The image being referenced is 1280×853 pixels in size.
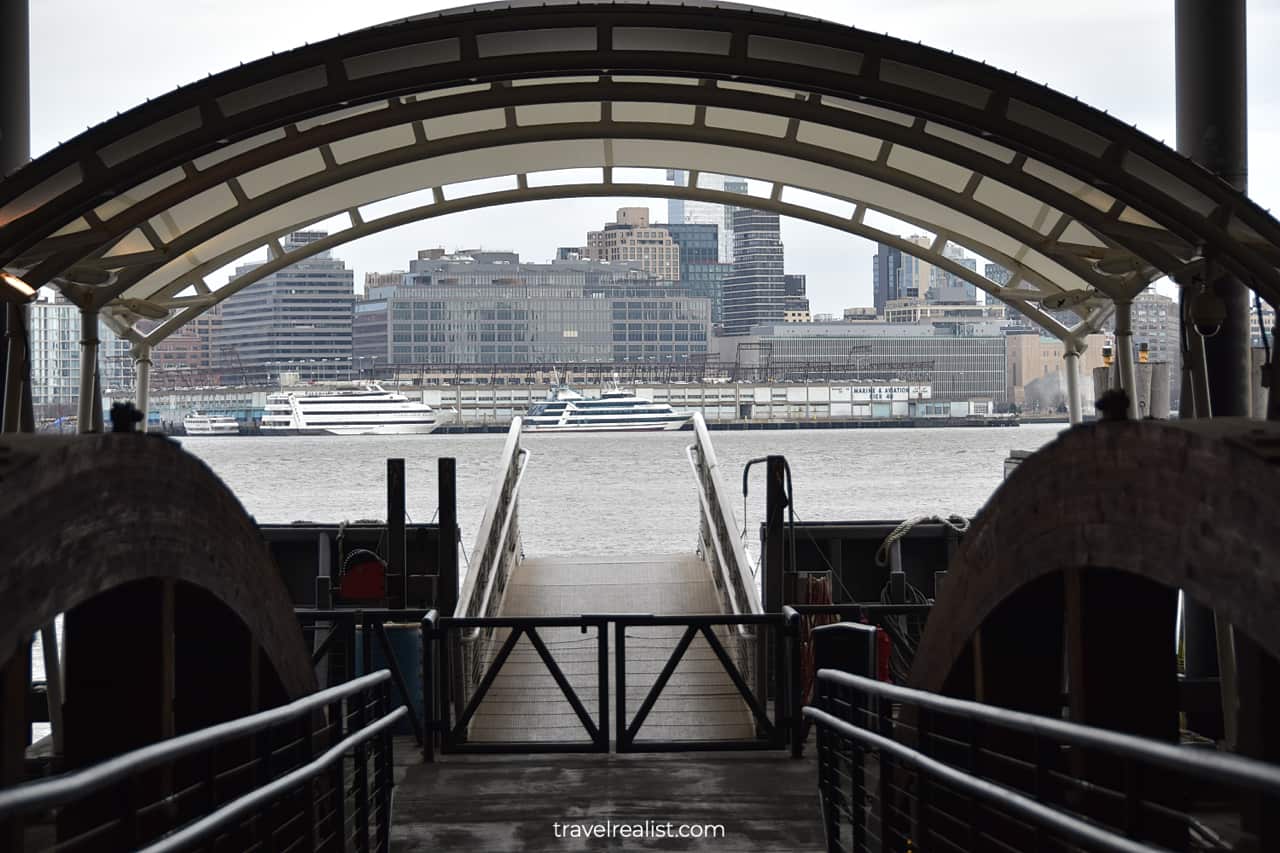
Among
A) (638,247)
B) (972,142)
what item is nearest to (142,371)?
(972,142)

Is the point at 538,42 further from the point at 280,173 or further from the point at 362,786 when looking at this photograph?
the point at 362,786

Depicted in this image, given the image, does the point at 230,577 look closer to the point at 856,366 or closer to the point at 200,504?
the point at 200,504

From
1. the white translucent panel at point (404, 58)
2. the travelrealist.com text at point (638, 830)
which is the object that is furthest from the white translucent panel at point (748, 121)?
the travelrealist.com text at point (638, 830)

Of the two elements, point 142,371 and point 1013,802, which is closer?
point 1013,802

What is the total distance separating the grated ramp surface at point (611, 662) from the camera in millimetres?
10148

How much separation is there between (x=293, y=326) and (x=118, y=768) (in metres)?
113

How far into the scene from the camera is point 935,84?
8289 mm

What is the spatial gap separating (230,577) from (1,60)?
6998mm

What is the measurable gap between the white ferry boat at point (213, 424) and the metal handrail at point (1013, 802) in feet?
332

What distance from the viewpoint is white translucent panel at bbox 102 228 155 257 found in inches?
426

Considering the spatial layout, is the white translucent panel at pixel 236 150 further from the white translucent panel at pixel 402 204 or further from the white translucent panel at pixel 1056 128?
the white translucent panel at pixel 1056 128

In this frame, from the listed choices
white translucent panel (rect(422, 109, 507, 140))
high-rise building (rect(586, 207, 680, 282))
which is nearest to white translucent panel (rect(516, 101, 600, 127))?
white translucent panel (rect(422, 109, 507, 140))

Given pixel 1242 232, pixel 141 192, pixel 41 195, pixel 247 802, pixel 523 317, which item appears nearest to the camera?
pixel 247 802

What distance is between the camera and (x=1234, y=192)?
8156mm
